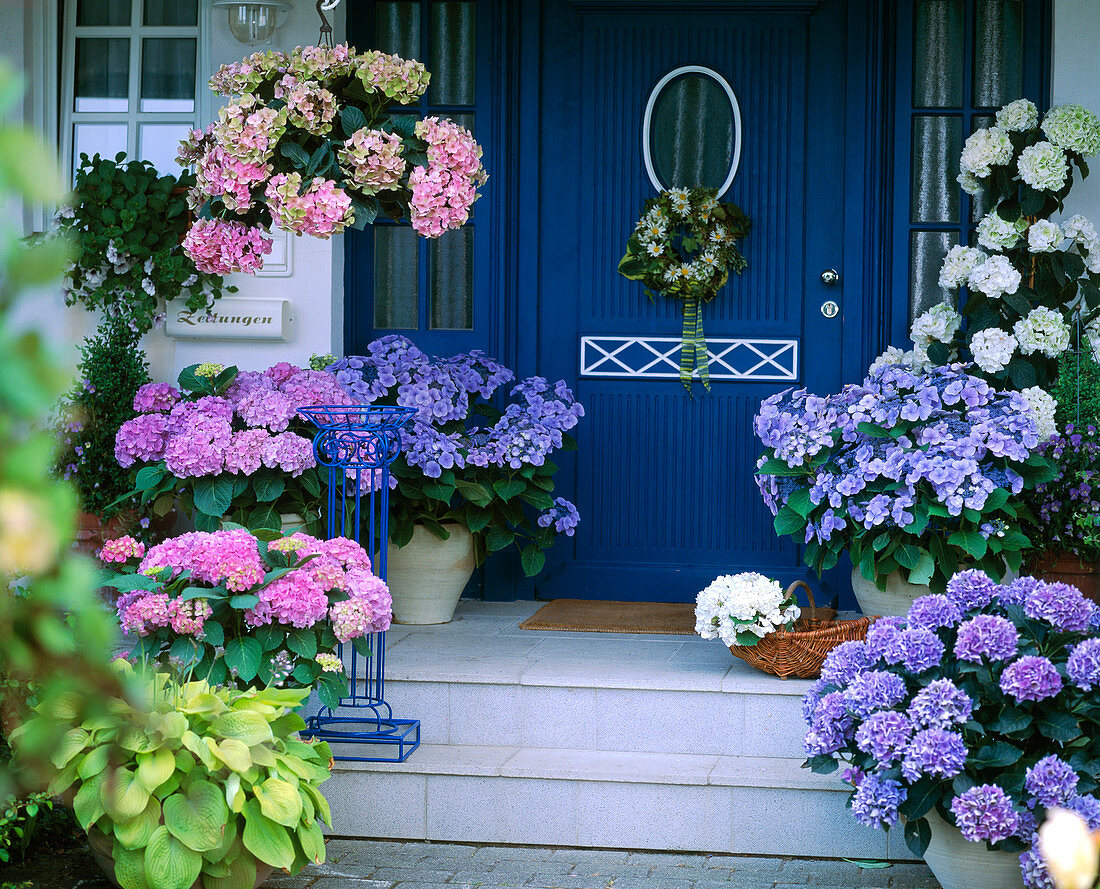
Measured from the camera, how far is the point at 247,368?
184 inches

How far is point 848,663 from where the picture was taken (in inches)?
114

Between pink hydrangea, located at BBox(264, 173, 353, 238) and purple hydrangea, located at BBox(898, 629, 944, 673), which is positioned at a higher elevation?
pink hydrangea, located at BBox(264, 173, 353, 238)

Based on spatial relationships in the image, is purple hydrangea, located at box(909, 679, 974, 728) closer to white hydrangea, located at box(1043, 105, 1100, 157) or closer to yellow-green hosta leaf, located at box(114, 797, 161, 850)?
yellow-green hosta leaf, located at box(114, 797, 161, 850)

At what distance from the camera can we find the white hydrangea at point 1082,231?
415 cm

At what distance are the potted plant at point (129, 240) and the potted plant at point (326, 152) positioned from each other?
1033 millimetres

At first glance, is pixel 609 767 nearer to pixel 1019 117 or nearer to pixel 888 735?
pixel 888 735

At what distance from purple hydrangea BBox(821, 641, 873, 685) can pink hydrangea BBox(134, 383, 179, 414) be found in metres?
2.46

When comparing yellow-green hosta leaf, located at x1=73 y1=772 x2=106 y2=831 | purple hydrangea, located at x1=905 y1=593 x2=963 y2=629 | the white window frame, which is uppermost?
the white window frame

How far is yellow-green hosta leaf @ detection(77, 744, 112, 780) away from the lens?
2.76 meters

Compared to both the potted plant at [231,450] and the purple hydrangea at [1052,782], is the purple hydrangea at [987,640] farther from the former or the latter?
the potted plant at [231,450]

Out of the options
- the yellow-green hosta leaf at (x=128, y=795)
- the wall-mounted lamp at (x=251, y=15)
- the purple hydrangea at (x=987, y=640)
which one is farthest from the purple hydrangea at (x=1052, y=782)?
the wall-mounted lamp at (x=251, y=15)


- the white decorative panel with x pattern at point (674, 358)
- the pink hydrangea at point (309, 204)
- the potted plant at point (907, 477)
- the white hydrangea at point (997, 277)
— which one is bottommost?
the potted plant at point (907, 477)

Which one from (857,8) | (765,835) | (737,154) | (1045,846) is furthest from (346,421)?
(1045,846)

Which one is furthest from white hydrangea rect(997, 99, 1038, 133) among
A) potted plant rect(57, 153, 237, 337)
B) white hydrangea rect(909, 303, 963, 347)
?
potted plant rect(57, 153, 237, 337)
